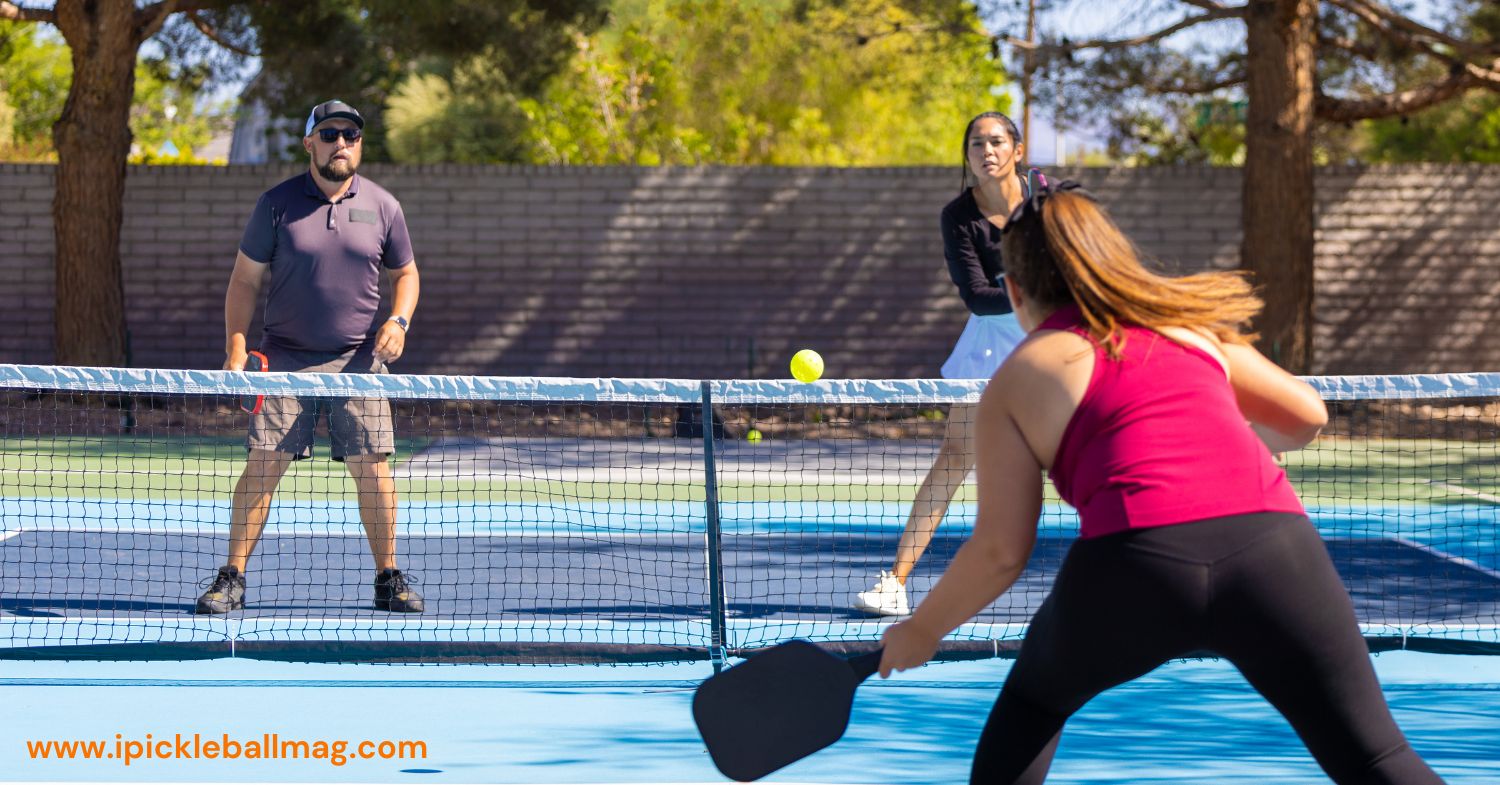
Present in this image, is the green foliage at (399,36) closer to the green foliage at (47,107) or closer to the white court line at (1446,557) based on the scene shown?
the green foliage at (47,107)

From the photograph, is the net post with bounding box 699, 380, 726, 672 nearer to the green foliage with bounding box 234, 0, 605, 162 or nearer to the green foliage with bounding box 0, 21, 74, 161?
the green foliage with bounding box 234, 0, 605, 162

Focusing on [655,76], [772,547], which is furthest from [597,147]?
[772,547]

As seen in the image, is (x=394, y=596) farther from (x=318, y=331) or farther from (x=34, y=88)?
(x=34, y=88)

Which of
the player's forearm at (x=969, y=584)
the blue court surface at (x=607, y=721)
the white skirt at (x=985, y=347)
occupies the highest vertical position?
the white skirt at (x=985, y=347)

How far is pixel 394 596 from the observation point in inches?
260

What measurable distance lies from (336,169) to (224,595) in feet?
5.65

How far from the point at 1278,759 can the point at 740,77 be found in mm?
35049

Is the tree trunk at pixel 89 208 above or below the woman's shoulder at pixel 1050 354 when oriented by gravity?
above

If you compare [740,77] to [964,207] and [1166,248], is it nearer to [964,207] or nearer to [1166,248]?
[1166,248]

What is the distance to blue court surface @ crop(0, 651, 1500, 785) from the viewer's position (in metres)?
4.62

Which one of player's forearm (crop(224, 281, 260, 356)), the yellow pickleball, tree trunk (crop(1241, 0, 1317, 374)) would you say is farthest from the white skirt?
tree trunk (crop(1241, 0, 1317, 374))

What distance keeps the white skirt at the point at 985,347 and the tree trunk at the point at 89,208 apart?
39.9 ft

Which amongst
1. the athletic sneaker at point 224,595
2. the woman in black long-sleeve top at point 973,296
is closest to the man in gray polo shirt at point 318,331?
the athletic sneaker at point 224,595

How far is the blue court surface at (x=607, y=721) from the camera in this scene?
4.62 metres
